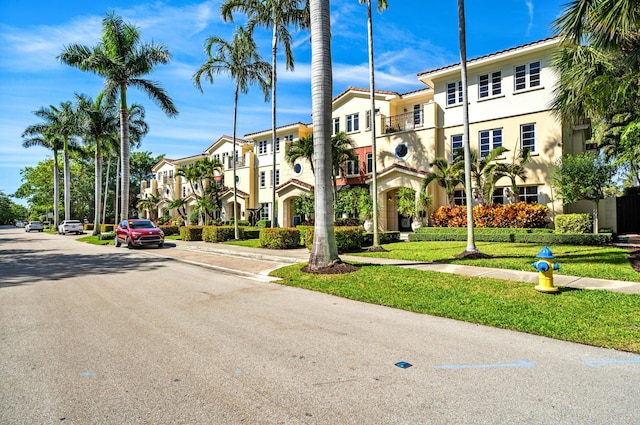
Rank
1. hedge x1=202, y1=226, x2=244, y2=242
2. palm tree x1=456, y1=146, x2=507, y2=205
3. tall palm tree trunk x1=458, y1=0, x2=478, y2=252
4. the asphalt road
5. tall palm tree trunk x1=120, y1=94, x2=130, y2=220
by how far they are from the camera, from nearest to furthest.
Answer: the asphalt road
tall palm tree trunk x1=458, y1=0, x2=478, y2=252
palm tree x1=456, y1=146, x2=507, y2=205
hedge x1=202, y1=226, x2=244, y2=242
tall palm tree trunk x1=120, y1=94, x2=130, y2=220

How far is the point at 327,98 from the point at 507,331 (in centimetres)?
767

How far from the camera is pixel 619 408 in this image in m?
3.41

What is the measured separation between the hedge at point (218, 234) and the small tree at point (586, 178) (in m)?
18.7

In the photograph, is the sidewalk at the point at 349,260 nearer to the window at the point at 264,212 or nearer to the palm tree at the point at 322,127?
the palm tree at the point at 322,127

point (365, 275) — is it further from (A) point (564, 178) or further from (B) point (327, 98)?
(A) point (564, 178)

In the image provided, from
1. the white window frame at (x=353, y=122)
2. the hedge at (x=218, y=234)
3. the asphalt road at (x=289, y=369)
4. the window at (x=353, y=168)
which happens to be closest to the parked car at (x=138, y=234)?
the hedge at (x=218, y=234)

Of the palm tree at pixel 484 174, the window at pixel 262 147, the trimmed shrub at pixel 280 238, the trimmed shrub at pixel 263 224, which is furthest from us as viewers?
the window at pixel 262 147

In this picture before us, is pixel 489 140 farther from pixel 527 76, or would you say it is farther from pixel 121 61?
pixel 121 61

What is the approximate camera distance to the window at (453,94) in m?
24.0

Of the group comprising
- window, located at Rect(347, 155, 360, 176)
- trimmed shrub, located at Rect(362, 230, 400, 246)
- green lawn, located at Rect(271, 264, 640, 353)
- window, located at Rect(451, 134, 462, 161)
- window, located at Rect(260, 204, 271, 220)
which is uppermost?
window, located at Rect(451, 134, 462, 161)

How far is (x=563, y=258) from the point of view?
1195 centimetres

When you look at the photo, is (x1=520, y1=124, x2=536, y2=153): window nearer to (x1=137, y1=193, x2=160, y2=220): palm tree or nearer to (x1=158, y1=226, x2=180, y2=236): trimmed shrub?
(x1=158, y1=226, x2=180, y2=236): trimmed shrub

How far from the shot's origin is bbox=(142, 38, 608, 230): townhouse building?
20.8m

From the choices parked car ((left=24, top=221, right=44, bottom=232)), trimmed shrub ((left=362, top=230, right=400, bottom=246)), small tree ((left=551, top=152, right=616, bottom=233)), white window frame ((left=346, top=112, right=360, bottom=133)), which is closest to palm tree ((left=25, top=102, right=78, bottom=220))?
parked car ((left=24, top=221, right=44, bottom=232))
